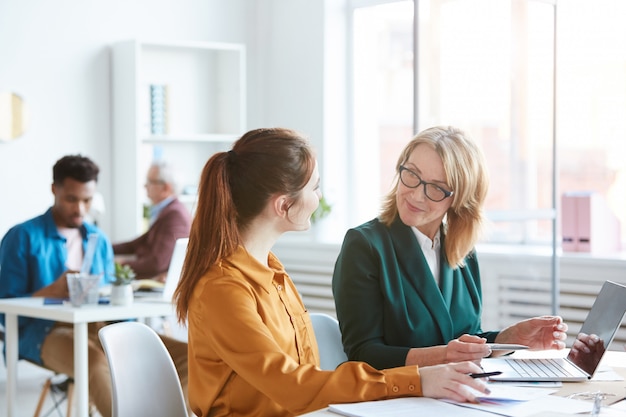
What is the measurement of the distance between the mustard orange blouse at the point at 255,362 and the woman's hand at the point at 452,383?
2 cm

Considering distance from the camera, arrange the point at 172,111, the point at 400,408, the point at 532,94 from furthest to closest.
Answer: the point at 172,111, the point at 532,94, the point at 400,408

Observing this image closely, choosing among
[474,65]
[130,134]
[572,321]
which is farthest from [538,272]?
[130,134]

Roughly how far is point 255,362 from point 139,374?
0.46 meters

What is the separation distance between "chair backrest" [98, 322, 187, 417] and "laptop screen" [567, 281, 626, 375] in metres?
0.95

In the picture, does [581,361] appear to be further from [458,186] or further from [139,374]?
[139,374]

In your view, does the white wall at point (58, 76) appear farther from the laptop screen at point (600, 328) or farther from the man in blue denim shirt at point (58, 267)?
the laptop screen at point (600, 328)

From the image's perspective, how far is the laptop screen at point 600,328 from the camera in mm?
2070

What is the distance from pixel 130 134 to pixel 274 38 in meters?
1.19

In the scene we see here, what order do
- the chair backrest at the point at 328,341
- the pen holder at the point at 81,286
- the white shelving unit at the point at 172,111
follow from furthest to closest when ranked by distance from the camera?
the white shelving unit at the point at 172,111 < the pen holder at the point at 81,286 < the chair backrest at the point at 328,341

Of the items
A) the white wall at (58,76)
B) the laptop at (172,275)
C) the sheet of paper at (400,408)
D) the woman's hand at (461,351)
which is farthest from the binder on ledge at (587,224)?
the sheet of paper at (400,408)

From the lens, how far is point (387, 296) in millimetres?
2447

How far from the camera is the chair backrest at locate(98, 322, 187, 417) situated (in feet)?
7.01

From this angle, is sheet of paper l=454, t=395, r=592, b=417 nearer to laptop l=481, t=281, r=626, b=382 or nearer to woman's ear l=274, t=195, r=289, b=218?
laptop l=481, t=281, r=626, b=382

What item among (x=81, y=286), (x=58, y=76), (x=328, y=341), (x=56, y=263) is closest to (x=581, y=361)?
(x=328, y=341)
